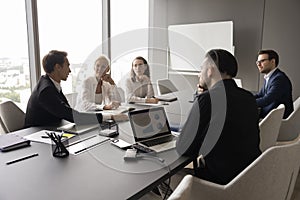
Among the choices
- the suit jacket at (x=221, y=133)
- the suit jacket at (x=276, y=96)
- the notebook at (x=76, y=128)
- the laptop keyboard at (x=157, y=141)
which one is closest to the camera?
the suit jacket at (x=221, y=133)

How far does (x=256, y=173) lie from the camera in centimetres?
108

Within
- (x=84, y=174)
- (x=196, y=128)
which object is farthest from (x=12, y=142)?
(x=196, y=128)

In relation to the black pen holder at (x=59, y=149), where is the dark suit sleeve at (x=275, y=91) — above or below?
above

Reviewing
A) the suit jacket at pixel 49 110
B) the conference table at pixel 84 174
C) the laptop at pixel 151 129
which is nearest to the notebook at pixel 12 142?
the conference table at pixel 84 174

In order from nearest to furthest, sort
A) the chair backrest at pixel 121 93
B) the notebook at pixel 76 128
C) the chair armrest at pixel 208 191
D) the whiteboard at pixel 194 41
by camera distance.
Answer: the chair armrest at pixel 208 191 < the notebook at pixel 76 128 < the chair backrest at pixel 121 93 < the whiteboard at pixel 194 41

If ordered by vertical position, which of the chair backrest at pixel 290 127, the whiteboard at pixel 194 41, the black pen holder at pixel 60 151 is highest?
the whiteboard at pixel 194 41

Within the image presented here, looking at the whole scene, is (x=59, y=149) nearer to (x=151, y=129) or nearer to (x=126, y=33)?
(x=151, y=129)

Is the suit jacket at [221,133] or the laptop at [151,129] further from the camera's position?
the laptop at [151,129]

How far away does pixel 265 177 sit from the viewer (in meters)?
1.09

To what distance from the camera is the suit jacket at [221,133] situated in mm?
1316

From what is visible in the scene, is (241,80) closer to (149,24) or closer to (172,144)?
(149,24)

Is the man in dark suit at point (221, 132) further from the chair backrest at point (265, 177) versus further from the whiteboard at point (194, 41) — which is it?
the whiteboard at point (194, 41)

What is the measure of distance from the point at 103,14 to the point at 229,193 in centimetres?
395

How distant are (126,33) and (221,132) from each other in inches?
93.3
